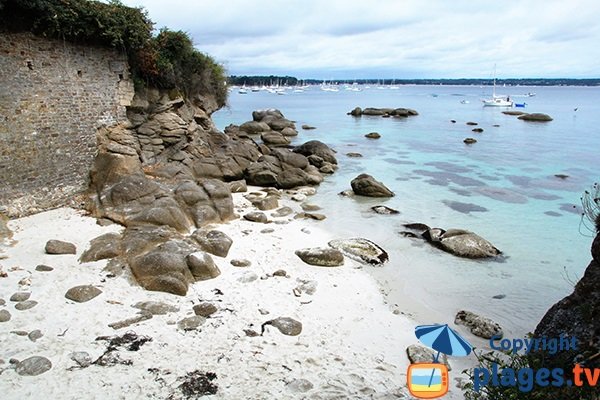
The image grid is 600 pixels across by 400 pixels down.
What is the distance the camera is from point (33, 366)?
764cm

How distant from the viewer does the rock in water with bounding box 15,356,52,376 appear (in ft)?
24.7

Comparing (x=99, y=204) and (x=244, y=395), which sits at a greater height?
(x=99, y=204)

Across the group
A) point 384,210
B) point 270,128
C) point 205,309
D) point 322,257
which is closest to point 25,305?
point 205,309

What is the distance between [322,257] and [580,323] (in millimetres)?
7566

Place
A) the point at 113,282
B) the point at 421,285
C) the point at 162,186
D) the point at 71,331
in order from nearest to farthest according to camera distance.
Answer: the point at 71,331
the point at 113,282
the point at 421,285
the point at 162,186

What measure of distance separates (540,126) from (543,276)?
52711mm

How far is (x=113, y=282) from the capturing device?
426 inches

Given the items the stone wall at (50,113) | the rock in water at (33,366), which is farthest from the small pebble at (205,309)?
the stone wall at (50,113)

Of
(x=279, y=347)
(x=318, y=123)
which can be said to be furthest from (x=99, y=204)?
(x=318, y=123)

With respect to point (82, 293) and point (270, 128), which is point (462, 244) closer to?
point (82, 293)

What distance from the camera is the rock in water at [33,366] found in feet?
24.7

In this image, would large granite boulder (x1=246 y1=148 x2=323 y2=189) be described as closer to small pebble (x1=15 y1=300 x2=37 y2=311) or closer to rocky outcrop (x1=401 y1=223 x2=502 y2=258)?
rocky outcrop (x1=401 y1=223 x2=502 y2=258)

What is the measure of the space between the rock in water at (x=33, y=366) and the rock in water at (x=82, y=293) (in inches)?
85.7

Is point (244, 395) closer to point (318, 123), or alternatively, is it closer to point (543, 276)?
point (543, 276)
